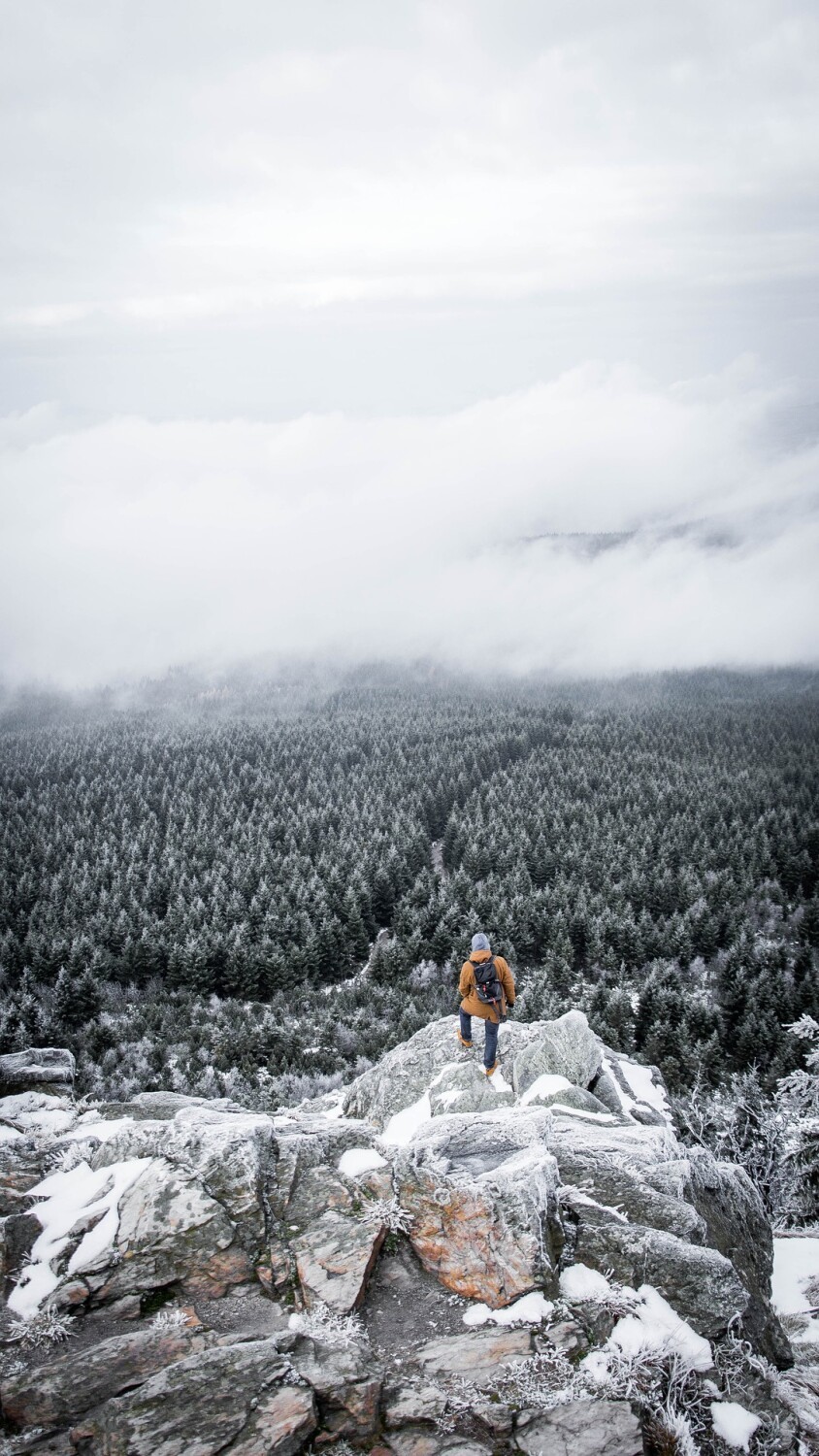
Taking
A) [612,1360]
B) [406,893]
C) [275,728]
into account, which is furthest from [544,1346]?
[275,728]

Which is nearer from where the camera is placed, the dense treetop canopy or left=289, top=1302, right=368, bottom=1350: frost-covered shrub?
left=289, top=1302, right=368, bottom=1350: frost-covered shrub

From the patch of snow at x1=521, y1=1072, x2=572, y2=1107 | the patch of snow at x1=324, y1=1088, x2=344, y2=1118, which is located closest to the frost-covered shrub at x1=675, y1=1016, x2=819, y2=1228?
the patch of snow at x1=521, y1=1072, x2=572, y2=1107

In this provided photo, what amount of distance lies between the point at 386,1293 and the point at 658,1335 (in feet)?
12.0

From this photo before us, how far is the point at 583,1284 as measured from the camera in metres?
9.27

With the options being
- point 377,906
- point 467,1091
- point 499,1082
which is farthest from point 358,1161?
point 377,906

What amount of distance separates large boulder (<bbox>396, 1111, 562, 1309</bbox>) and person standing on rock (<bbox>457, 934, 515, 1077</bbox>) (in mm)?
4589

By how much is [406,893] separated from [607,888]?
22.1 metres

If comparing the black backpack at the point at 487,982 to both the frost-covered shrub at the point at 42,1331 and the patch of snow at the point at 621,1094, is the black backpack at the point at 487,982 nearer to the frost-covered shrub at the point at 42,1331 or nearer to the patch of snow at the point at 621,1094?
the patch of snow at the point at 621,1094

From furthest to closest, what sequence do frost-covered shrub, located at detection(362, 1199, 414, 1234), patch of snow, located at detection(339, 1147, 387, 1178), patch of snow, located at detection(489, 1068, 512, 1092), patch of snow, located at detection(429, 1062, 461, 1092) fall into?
patch of snow, located at detection(429, 1062, 461, 1092), patch of snow, located at detection(489, 1068, 512, 1092), patch of snow, located at detection(339, 1147, 387, 1178), frost-covered shrub, located at detection(362, 1199, 414, 1234)

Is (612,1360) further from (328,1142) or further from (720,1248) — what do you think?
(328,1142)

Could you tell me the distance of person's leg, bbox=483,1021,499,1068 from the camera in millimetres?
17219

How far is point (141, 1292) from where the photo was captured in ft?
30.6

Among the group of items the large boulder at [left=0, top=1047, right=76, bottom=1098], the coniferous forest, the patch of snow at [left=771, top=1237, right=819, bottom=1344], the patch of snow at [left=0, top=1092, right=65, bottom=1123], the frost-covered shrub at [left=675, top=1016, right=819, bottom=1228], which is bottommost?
the coniferous forest

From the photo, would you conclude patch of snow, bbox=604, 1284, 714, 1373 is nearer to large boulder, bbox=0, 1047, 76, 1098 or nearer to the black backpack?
the black backpack
